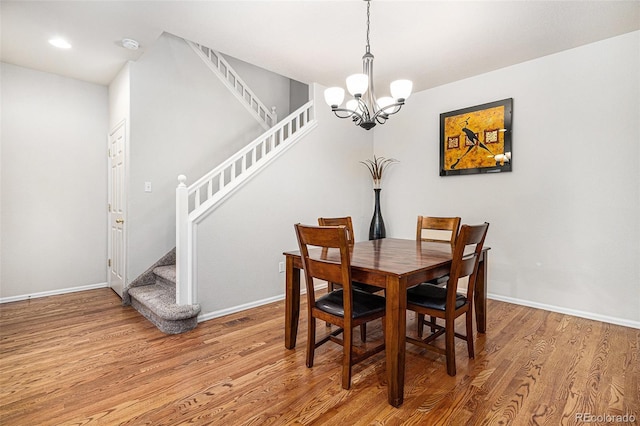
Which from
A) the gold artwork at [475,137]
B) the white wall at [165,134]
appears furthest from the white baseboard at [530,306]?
the gold artwork at [475,137]

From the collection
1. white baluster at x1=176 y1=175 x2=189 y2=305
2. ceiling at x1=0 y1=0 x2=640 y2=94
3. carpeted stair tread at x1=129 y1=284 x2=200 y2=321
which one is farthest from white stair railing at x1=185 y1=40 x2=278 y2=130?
carpeted stair tread at x1=129 y1=284 x2=200 y2=321

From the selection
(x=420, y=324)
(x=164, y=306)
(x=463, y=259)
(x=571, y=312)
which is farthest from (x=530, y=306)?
(x=164, y=306)

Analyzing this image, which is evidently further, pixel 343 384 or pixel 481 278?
pixel 481 278

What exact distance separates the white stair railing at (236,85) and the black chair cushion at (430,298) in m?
3.22

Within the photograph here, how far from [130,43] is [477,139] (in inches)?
147

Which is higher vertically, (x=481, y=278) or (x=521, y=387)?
(x=481, y=278)

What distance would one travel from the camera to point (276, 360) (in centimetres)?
217

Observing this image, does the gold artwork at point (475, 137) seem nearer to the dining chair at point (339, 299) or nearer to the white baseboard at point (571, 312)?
the white baseboard at point (571, 312)

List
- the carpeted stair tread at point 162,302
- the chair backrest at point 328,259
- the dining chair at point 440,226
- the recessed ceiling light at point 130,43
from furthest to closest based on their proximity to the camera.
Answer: the recessed ceiling light at point 130,43 < the dining chair at point 440,226 < the carpeted stair tread at point 162,302 < the chair backrest at point 328,259

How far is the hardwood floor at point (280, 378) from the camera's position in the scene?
1.61 m

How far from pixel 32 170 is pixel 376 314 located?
4.07 meters

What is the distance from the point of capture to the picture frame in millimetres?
3494

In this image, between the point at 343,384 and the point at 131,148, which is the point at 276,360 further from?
the point at 131,148

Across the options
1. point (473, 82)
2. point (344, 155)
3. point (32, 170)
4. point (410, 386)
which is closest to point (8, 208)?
point (32, 170)
